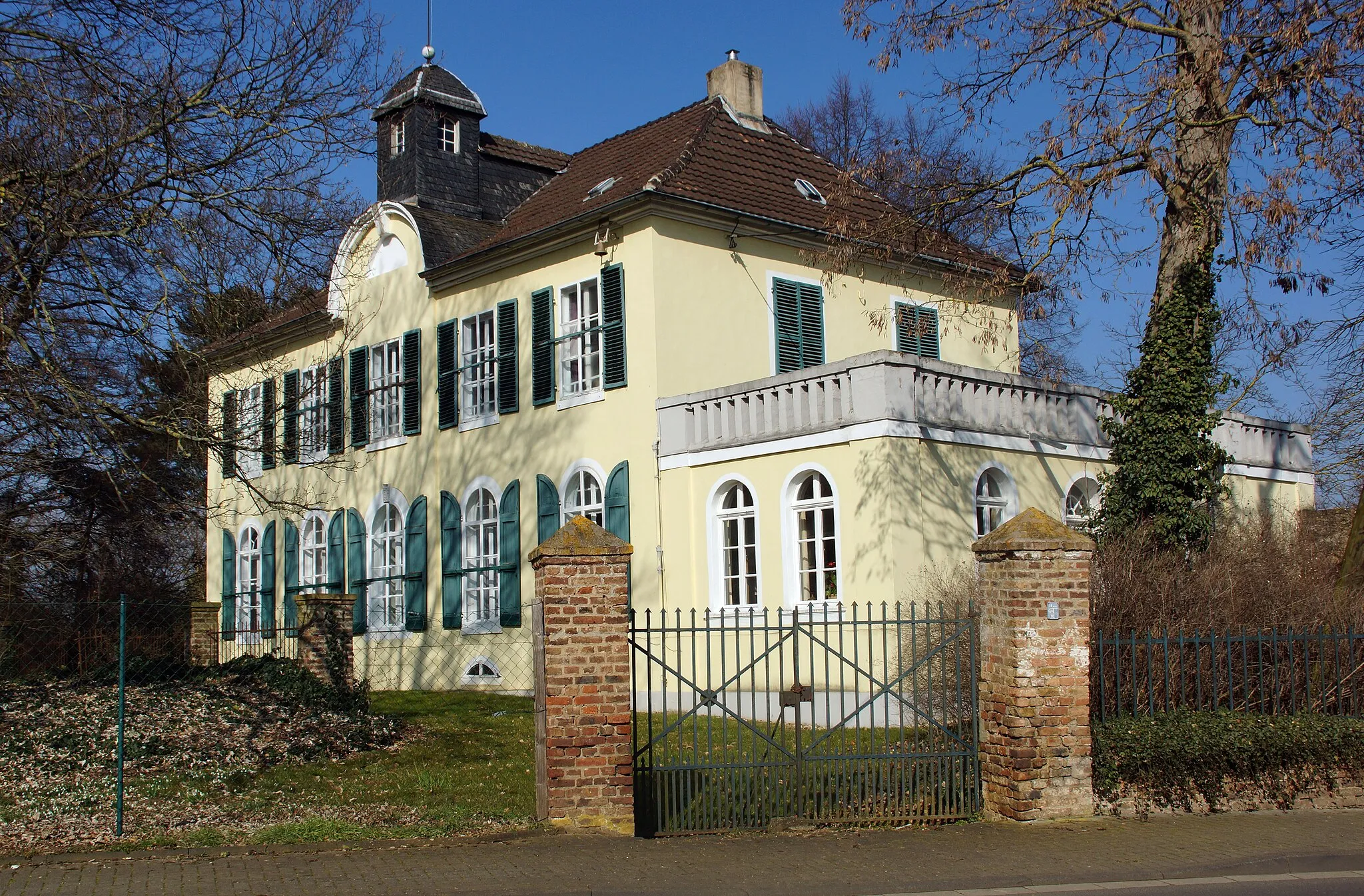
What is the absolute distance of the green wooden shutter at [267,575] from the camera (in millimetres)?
28109

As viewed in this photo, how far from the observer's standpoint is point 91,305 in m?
12.1

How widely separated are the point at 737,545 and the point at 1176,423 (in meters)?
6.03

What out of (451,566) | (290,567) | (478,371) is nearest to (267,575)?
(290,567)

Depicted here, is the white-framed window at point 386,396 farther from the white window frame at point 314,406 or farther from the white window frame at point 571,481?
the white window frame at point 314,406

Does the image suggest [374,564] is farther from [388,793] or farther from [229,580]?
[388,793]

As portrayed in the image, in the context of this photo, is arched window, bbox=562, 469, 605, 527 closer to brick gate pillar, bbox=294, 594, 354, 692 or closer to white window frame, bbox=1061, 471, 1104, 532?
brick gate pillar, bbox=294, 594, 354, 692

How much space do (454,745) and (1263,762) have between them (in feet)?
26.5

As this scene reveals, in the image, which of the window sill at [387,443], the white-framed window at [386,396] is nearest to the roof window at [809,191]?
the white-framed window at [386,396]

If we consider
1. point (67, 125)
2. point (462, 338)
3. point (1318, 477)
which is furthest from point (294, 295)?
point (1318, 477)

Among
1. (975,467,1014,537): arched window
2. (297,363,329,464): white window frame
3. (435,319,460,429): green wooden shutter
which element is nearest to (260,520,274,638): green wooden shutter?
(435,319,460,429): green wooden shutter

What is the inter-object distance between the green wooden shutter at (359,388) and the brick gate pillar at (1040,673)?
56.5ft

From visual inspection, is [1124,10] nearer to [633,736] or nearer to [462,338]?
[633,736]

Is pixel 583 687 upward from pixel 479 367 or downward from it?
downward

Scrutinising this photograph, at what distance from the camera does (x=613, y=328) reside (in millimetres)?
20078
